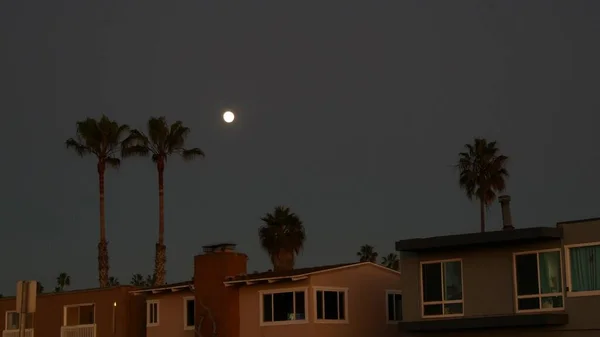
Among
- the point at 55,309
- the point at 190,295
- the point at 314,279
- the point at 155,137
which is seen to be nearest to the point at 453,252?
the point at 314,279

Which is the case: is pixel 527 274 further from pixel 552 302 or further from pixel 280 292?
pixel 280 292

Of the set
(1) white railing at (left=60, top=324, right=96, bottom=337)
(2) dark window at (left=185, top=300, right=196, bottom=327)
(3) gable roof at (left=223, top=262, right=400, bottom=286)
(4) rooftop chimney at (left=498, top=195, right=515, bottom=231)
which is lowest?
(1) white railing at (left=60, top=324, right=96, bottom=337)

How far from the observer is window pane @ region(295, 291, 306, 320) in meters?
40.5

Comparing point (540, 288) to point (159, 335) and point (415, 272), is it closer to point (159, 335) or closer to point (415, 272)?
point (415, 272)

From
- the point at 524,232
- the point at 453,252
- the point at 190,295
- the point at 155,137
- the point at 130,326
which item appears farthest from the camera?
the point at 155,137

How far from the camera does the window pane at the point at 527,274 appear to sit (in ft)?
111

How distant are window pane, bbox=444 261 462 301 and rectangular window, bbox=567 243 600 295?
4.14m

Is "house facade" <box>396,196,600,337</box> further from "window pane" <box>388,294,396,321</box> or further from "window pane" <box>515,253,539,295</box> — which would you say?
"window pane" <box>388,294,396,321</box>

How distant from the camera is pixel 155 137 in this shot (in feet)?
206

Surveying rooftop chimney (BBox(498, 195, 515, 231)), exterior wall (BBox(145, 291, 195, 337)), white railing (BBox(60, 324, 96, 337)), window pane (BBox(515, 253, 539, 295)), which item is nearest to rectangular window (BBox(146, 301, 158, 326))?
exterior wall (BBox(145, 291, 195, 337))

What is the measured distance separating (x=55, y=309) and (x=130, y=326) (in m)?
4.53

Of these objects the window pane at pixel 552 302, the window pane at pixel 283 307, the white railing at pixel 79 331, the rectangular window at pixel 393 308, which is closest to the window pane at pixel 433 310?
the window pane at pixel 552 302

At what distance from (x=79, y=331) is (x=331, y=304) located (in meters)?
13.9

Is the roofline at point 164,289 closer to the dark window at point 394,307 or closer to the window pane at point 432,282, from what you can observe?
the dark window at point 394,307
